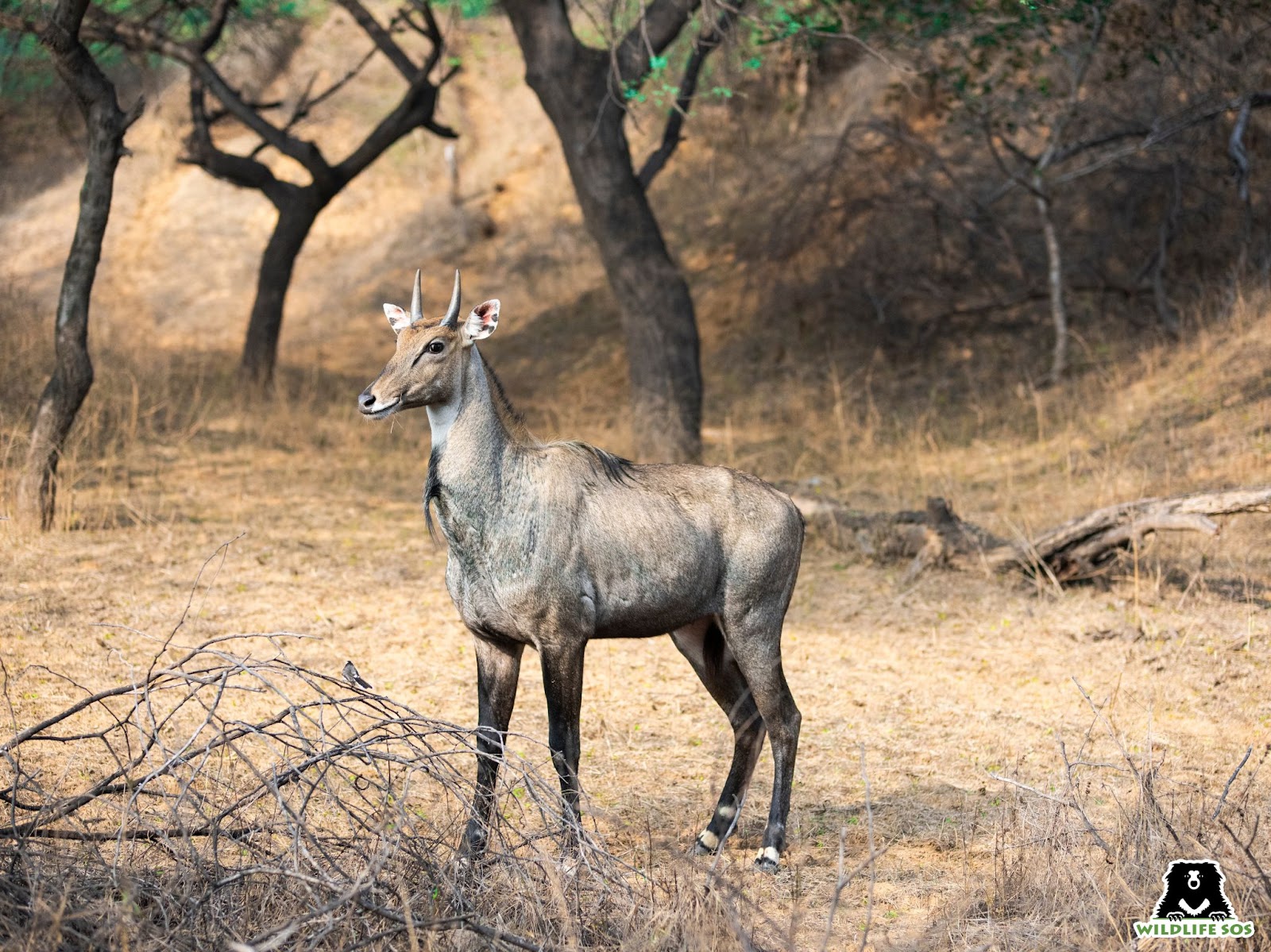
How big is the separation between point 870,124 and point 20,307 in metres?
11.2

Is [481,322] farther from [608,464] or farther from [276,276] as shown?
[276,276]

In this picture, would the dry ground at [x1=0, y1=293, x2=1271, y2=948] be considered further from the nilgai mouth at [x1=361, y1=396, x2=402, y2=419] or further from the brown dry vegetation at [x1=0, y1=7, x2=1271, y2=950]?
the nilgai mouth at [x1=361, y1=396, x2=402, y2=419]

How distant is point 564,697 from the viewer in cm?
540

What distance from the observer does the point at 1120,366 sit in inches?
613

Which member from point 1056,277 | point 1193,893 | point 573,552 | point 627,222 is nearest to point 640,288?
point 627,222

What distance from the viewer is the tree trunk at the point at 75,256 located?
10320 mm

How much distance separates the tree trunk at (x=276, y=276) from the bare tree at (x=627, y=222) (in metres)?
5.09

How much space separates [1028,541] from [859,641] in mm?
1691

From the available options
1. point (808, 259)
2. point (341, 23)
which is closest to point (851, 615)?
point (808, 259)

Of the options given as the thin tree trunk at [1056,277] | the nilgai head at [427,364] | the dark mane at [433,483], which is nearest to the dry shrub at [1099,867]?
the dark mane at [433,483]

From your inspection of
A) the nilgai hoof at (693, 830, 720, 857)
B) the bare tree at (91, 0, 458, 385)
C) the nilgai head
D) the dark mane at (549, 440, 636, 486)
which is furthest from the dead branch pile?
the bare tree at (91, 0, 458, 385)

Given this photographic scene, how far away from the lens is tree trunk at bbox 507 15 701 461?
45.2 feet

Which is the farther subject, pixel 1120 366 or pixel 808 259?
pixel 808 259

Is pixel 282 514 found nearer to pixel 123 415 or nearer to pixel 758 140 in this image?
pixel 123 415
